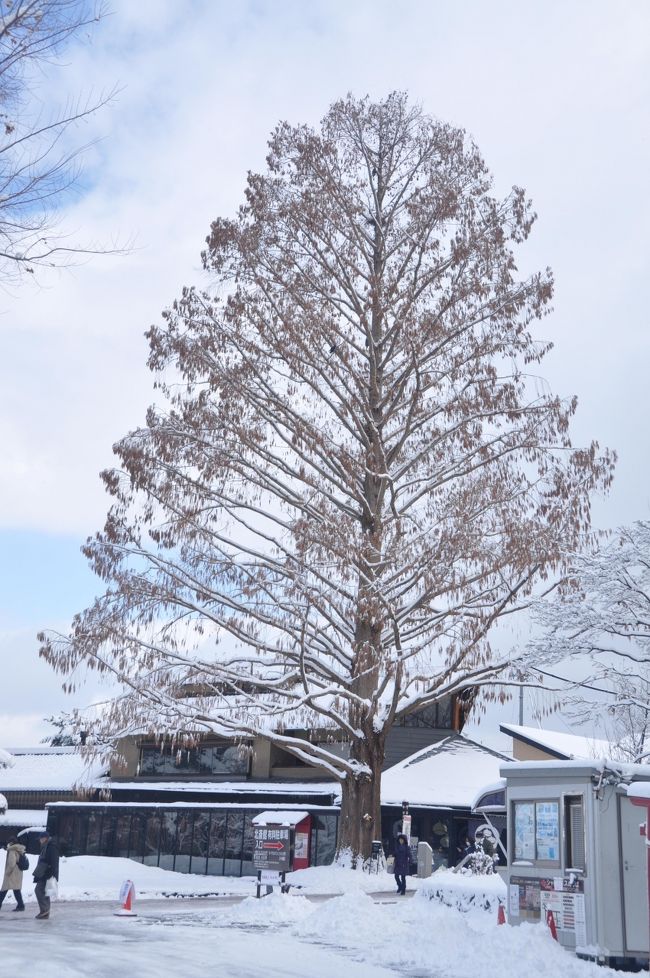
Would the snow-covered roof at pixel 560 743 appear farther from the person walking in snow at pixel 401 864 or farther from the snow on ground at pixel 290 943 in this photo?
the snow on ground at pixel 290 943

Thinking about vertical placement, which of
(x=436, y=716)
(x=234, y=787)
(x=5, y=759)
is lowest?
(x=234, y=787)

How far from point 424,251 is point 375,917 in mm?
14758

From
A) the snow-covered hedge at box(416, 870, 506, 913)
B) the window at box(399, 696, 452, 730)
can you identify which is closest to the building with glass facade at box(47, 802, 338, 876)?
the window at box(399, 696, 452, 730)

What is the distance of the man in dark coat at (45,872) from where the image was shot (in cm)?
1551

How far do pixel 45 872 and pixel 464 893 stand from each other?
663cm

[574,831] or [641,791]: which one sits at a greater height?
[641,791]

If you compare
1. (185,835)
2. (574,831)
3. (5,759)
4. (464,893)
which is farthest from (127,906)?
(5,759)

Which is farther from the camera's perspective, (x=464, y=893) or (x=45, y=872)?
(x=45, y=872)

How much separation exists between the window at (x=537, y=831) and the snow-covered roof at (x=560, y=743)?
18.7 metres

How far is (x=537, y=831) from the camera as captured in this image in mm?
13391

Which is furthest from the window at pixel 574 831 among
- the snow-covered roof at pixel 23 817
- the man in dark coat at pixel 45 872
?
the snow-covered roof at pixel 23 817

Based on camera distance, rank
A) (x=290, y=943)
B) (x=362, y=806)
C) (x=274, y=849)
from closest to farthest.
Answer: (x=290, y=943)
(x=274, y=849)
(x=362, y=806)

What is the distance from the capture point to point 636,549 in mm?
18469

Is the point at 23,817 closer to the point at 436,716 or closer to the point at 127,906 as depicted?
the point at 436,716
